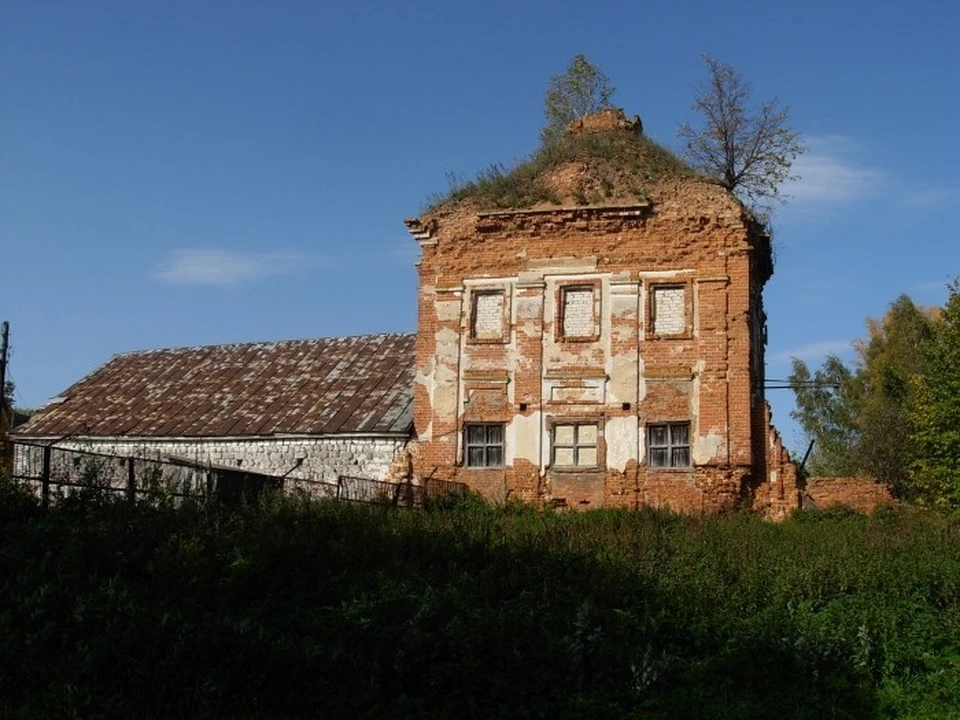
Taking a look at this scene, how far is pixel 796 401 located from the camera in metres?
50.1

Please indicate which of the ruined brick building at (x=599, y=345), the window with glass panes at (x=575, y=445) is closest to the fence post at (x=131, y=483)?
the ruined brick building at (x=599, y=345)

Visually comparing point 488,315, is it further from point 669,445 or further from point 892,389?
point 892,389

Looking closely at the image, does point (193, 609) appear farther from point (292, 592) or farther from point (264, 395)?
point (264, 395)

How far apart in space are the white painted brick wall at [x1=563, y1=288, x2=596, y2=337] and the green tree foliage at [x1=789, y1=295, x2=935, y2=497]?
58.8 ft

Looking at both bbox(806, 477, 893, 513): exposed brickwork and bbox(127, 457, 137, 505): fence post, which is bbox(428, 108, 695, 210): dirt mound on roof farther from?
bbox(127, 457, 137, 505): fence post

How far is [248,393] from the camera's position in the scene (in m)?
29.2

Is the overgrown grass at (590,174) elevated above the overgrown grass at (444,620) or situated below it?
above

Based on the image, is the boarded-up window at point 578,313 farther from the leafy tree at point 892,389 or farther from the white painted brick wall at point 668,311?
the leafy tree at point 892,389

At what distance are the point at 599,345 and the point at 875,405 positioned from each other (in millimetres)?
24241

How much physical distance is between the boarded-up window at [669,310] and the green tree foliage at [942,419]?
9.66m

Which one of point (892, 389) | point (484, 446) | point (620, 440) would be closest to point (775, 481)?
point (620, 440)

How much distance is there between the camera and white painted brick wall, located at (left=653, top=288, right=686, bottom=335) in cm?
2334

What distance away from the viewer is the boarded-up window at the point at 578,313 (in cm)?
2373

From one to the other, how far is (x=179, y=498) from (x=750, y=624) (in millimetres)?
9426
